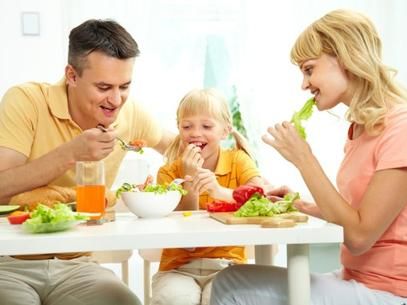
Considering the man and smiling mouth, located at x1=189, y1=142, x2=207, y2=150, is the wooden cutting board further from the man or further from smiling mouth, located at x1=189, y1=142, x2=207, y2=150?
smiling mouth, located at x1=189, y1=142, x2=207, y2=150

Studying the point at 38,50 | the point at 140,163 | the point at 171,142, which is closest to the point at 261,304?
the point at 171,142

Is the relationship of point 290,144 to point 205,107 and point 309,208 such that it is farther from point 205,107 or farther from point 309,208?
point 205,107

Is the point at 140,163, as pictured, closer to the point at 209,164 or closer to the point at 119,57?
the point at 209,164

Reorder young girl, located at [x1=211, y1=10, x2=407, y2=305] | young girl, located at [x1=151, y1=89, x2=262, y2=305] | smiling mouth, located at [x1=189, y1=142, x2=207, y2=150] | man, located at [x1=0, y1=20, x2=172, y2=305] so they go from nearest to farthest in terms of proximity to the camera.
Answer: young girl, located at [x1=211, y1=10, x2=407, y2=305]
man, located at [x1=0, y1=20, x2=172, y2=305]
young girl, located at [x1=151, y1=89, x2=262, y2=305]
smiling mouth, located at [x1=189, y1=142, x2=207, y2=150]

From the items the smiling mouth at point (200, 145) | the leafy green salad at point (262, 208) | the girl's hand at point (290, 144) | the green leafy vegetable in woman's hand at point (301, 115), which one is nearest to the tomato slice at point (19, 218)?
the leafy green salad at point (262, 208)

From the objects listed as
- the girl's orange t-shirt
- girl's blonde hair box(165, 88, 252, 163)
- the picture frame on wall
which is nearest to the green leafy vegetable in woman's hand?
the girl's orange t-shirt

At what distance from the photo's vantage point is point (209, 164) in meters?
2.36

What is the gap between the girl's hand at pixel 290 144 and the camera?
1612 millimetres

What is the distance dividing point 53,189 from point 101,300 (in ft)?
1.17

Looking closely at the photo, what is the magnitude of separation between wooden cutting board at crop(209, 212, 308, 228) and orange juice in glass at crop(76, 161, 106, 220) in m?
0.30

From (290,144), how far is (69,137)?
2.76 ft

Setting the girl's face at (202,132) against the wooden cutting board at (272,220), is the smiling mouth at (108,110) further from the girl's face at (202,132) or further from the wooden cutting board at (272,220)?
the wooden cutting board at (272,220)

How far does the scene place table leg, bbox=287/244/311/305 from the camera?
141 centimetres

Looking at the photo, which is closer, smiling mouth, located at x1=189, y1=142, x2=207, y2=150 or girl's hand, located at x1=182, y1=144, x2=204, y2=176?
girl's hand, located at x1=182, y1=144, x2=204, y2=176
